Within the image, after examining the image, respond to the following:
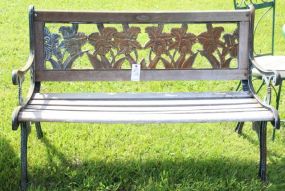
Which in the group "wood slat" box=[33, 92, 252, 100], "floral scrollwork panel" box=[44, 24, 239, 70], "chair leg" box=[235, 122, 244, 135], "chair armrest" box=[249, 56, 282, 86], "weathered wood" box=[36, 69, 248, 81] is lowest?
"chair leg" box=[235, 122, 244, 135]

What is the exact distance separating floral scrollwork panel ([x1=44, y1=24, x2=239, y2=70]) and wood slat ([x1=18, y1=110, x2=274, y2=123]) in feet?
2.13

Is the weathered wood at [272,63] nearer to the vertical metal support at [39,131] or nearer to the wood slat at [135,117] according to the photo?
the wood slat at [135,117]

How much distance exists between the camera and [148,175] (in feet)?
13.3

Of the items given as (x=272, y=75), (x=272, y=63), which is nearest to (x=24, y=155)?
(x=272, y=75)

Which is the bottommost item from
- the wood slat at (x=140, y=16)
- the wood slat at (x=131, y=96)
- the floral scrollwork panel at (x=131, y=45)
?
the wood slat at (x=131, y=96)

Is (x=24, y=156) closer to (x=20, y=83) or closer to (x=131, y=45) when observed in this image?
(x=20, y=83)

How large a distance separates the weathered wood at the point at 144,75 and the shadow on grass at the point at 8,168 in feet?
2.13

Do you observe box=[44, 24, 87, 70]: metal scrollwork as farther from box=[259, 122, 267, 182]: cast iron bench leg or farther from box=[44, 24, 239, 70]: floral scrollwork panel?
box=[259, 122, 267, 182]: cast iron bench leg

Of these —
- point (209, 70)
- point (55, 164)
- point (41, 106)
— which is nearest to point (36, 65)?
point (41, 106)

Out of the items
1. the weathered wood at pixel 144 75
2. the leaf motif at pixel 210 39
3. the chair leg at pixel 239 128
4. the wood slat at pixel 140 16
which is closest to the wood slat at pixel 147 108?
the weathered wood at pixel 144 75

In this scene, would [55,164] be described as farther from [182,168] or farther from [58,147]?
[182,168]

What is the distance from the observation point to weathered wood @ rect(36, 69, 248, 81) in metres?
4.23

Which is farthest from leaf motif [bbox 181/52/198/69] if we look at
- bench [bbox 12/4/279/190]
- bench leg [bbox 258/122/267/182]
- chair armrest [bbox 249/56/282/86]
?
bench leg [bbox 258/122/267/182]

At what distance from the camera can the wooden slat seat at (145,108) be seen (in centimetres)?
369
